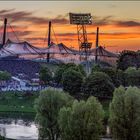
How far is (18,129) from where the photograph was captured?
305ft

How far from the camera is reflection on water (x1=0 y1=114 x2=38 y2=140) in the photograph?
83375 millimetres

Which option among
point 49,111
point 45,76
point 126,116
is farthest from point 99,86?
point 126,116

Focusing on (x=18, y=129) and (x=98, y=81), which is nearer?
(x=18, y=129)

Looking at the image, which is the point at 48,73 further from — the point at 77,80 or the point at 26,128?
the point at 26,128

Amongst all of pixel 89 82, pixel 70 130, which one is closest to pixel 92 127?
pixel 70 130

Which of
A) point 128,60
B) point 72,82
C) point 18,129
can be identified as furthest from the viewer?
point 128,60

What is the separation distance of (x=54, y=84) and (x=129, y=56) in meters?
33.4

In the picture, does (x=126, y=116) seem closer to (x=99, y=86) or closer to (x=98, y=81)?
(x=99, y=86)

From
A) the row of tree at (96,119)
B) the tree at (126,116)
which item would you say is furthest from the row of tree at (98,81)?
the tree at (126,116)

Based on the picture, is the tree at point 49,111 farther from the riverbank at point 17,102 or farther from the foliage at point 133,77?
the foliage at point 133,77

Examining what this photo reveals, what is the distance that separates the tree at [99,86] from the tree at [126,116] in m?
60.8

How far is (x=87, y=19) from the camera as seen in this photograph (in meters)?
184

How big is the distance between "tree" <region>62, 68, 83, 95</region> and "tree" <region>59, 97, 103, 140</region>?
6971 cm

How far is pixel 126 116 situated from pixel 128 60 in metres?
123
